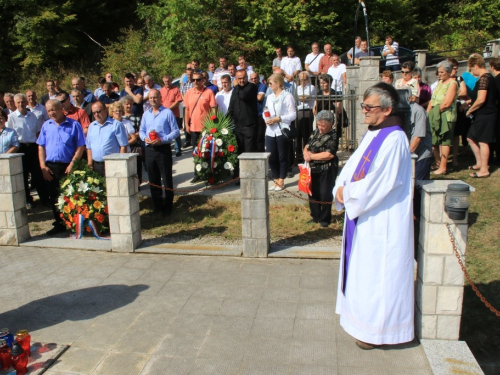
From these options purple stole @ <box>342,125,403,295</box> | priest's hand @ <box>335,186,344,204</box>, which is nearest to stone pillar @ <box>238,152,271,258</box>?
priest's hand @ <box>335,186,344,204</box>

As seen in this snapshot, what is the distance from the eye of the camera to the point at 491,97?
932 cm

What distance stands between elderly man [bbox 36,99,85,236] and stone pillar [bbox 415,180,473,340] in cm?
560

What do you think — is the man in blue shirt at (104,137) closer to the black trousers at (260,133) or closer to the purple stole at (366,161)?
the black trousers at (260,133)

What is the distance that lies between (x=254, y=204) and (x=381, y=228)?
267 centimetres

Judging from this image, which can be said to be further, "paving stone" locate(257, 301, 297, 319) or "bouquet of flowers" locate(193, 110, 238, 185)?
"bouquet of flowers" locate(193, 110, 238, 185)

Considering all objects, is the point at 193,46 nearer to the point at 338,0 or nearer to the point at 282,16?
the point at 282,16

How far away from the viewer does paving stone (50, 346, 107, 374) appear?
4.51 meters

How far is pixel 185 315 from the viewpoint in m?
5.38

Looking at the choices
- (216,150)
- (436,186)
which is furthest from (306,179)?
(436,186)

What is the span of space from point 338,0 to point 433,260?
75.2 feet

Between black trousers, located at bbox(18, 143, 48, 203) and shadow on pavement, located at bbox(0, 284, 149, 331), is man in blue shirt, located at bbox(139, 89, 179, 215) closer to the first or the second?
black trousers, located at bbox(18, 143, 48, 203)

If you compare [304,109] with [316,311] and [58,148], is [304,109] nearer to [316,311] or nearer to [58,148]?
[58,148]

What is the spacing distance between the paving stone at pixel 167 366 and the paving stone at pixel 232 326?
1.67 feet

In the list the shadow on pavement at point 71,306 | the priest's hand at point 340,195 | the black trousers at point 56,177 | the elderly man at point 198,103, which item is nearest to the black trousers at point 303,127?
the elderly man at point 198,103
